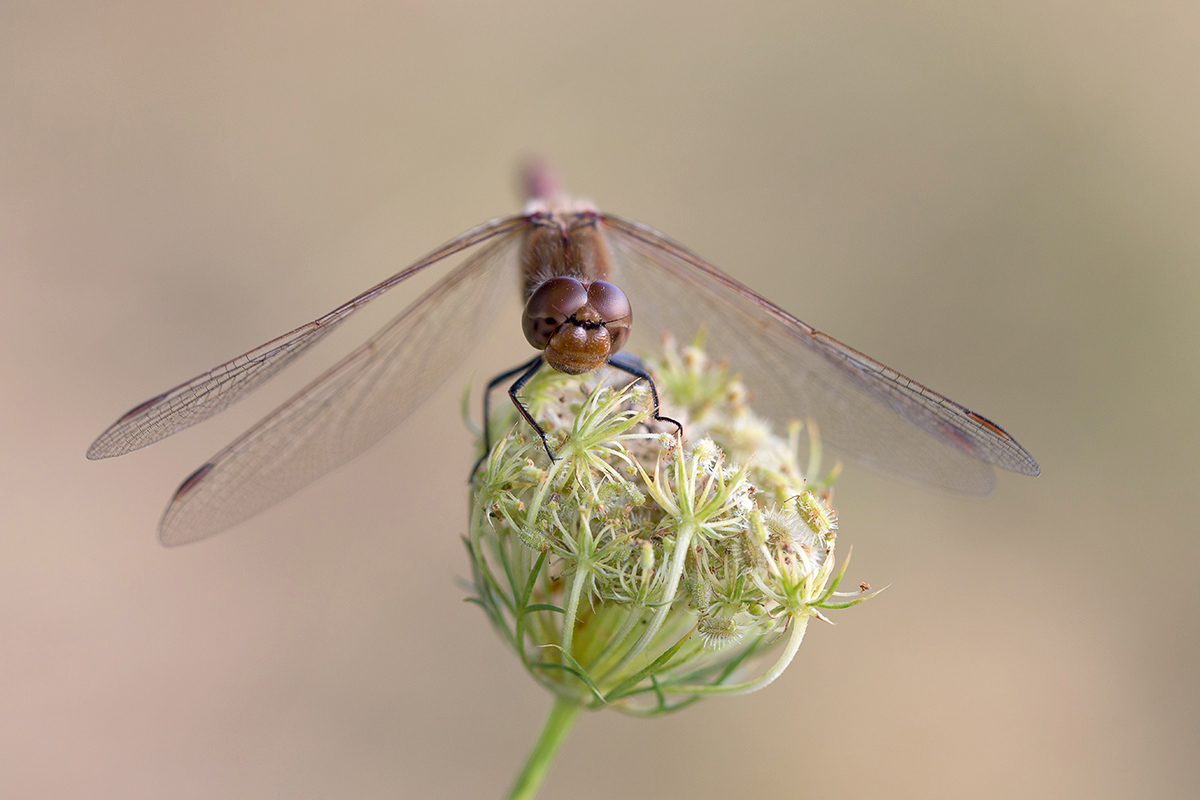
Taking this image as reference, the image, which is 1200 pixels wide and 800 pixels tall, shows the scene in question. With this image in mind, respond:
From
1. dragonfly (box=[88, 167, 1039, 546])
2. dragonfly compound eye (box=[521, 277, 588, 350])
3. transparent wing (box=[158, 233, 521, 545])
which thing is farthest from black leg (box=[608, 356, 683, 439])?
transparent wing (box=[158, 233, 521, 545])

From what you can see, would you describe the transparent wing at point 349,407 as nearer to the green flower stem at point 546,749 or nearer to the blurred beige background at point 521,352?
the green flower stem at point 546,749

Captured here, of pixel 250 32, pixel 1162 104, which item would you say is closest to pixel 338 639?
pixel 250 32

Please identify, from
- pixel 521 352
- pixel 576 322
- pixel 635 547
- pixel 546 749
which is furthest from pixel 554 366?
pixel 521 352

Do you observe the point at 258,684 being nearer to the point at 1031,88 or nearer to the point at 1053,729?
the point at 1053,729

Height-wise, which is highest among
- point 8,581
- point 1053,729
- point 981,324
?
point 981,324

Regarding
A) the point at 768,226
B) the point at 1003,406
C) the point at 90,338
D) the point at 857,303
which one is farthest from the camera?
the point at 768,226

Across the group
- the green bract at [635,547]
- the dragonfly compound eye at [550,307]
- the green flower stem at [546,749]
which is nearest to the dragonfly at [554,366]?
the dragonfly compound eye at [550,307]
